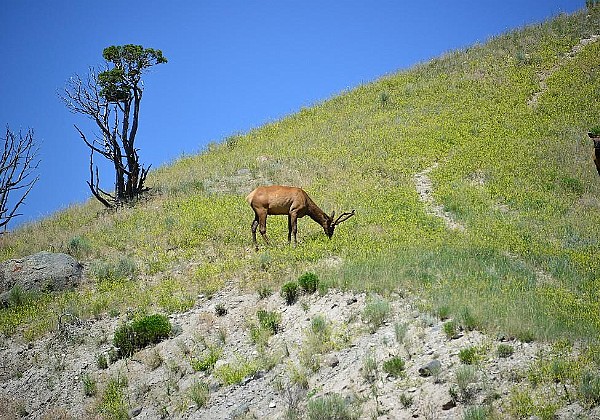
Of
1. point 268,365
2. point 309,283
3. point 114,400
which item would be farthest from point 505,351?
point 114,400

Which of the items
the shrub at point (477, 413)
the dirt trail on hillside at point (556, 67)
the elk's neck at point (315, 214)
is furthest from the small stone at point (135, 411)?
the dirt trail on hillside at point (556, 67)

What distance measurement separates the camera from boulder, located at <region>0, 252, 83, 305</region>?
693 inches

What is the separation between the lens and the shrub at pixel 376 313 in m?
12.3

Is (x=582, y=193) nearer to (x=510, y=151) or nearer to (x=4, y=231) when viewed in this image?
(x=510, y=151)

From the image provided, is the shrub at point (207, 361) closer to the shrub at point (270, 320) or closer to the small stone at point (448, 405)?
the shrub at point (270, 320)

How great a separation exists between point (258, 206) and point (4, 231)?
1460 cm

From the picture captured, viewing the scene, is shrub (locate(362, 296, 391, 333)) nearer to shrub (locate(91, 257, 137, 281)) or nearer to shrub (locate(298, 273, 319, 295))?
shrub (locate(298, 273, 319, 295))

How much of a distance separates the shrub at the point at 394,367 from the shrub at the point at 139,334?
239 inches

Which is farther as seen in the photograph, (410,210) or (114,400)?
(410,210)

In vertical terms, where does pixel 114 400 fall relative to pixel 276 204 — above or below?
below

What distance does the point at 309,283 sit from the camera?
1453 centimetres

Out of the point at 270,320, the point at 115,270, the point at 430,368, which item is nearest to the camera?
the point at 430,368

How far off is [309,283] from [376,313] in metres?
2.58

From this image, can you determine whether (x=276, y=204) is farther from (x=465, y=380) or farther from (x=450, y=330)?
(x=465, y=380)
